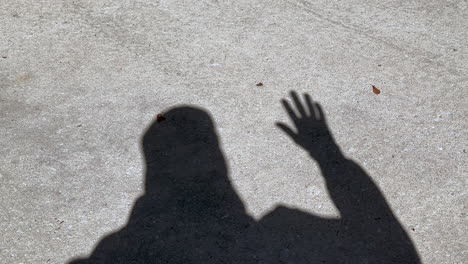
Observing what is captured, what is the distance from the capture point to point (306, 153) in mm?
4246

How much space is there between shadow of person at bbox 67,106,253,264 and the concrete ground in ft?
0.29

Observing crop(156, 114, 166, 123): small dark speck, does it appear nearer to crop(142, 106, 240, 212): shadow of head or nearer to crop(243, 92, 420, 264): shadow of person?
crop(142, 106, 240, 212): shadow of head

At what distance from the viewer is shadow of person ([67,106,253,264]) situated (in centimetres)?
353

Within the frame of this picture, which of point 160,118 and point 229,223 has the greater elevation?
point 229,223

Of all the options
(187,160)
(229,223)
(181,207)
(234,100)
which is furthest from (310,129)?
(181,207)

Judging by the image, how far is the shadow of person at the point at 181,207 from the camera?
3.53m

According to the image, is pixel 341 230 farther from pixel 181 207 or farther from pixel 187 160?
pixel 187 160

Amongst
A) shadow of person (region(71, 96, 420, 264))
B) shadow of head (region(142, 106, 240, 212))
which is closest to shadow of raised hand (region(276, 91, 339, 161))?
shadow of person (region(71, 96, 420, 264))

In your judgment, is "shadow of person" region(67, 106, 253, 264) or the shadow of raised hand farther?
the shadow of raised hand

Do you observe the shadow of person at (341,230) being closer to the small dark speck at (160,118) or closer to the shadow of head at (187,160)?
the shadow of head at (187,160)

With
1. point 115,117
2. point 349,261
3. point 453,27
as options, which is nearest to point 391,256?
point 349,261

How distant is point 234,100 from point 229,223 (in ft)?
4.47

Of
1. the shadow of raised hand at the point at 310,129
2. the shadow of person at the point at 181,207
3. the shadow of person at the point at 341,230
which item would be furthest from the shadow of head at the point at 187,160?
the shadow of raised hand at the point at 310,129

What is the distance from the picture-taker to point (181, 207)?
3.82 metres
